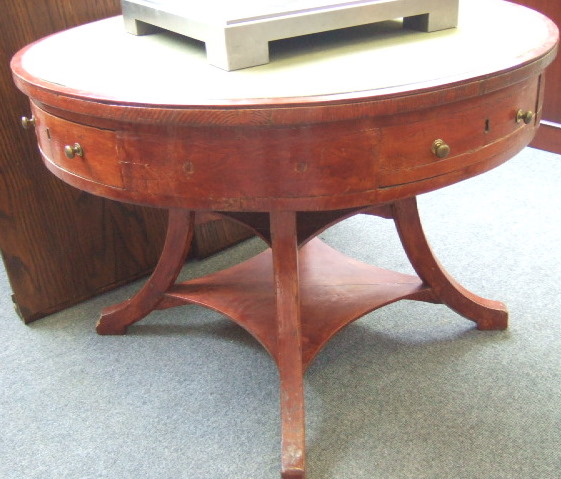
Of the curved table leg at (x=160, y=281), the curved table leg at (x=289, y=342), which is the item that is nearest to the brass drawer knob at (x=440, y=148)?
the curved table leg at (x=289, y=342)

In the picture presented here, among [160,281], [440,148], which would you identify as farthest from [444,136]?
[160,281]

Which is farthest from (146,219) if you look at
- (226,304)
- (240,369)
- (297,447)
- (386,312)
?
(297,447)

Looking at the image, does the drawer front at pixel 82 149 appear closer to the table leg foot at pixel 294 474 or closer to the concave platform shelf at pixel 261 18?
the concave platform shelf at pixel 261 18

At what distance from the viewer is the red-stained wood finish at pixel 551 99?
2.19 m

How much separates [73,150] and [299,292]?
598mm

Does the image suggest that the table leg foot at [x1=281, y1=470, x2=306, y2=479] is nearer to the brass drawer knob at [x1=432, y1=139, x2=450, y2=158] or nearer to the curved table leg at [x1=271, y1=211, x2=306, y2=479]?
the curved table leg at [x1=271, y1=211, x2=306, y2=479]

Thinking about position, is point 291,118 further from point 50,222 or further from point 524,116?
point 50,222

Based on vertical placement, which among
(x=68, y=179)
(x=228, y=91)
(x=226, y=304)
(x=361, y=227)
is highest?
(x=228, y=91)

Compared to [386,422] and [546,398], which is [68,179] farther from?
[546,398]

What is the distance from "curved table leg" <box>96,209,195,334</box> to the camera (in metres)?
1.34

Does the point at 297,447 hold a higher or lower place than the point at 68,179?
lower

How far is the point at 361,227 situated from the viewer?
1.88 metres

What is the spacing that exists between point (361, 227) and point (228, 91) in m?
1.12

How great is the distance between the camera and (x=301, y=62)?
926 millimetres
